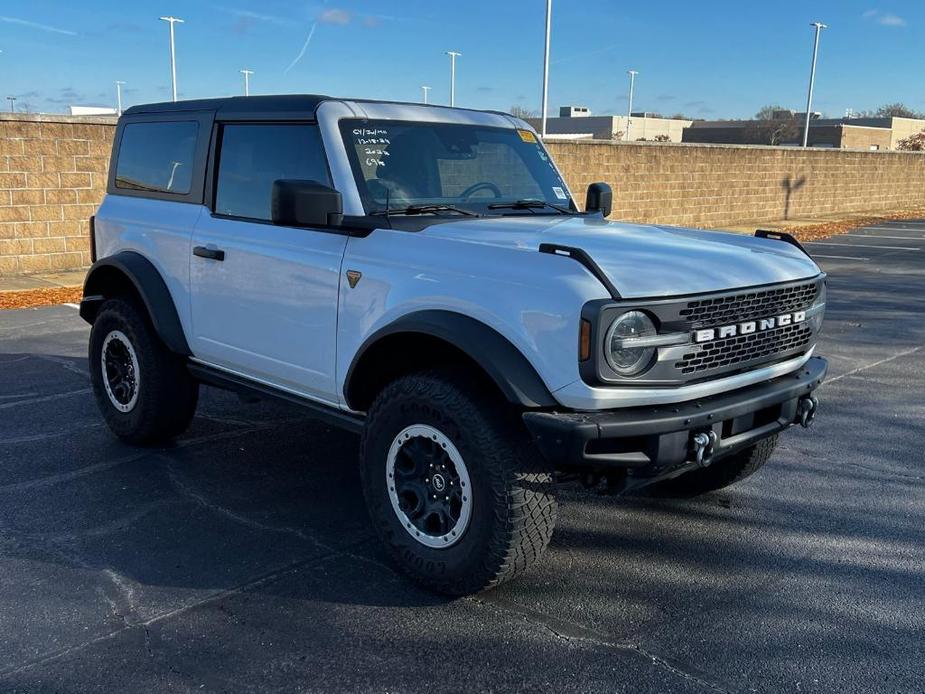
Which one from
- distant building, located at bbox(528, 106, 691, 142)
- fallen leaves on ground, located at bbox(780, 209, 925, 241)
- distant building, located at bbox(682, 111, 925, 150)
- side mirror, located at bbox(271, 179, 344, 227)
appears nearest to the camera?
side mirror, located at bbox(271, 179, 344, 227)

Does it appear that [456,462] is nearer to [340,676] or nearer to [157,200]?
[340,676]

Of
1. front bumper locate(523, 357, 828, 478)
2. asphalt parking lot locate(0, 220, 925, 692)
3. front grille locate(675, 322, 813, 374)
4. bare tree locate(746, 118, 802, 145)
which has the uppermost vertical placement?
bare tree locate(746, 118, 802, 145)

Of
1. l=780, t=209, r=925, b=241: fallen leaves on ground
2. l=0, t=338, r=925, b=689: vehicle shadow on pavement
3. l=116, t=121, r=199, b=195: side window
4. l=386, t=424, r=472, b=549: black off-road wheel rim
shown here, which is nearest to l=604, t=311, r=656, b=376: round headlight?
l=386, t=424, r=472, b=549: black off-road wheel rim

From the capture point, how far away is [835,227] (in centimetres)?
2427

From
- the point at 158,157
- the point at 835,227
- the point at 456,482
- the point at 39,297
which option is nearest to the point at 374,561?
the point at 456,482

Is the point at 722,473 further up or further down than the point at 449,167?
further down

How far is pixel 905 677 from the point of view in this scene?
3076 millimetres

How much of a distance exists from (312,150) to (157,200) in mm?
1424

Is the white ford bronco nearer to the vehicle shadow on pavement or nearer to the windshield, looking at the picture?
the windshield

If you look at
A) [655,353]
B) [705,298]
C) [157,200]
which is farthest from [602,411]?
[157,200]

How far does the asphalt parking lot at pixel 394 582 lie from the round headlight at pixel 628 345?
759mm

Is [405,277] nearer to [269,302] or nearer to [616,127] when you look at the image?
[269,302]

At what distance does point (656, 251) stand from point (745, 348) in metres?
0.55

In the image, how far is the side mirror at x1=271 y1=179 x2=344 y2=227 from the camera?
3693mm
